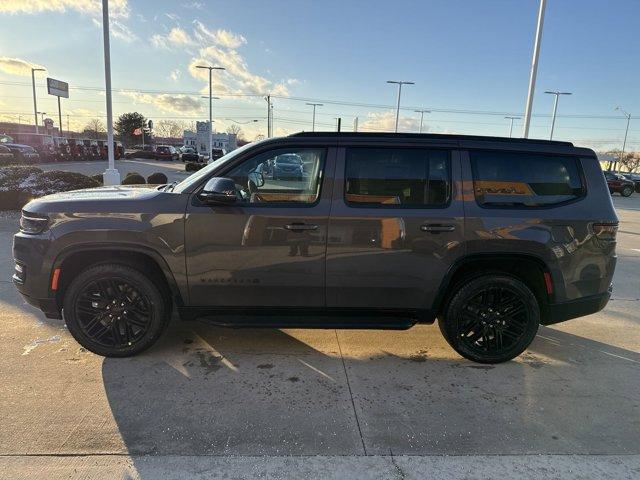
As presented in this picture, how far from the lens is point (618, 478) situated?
2.61 m

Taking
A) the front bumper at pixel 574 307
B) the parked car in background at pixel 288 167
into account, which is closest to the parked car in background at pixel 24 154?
the parked car in background at pixel 288 167

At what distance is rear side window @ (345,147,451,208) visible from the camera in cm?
368

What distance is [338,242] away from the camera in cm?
362

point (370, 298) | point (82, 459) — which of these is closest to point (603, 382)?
point (370, 298)

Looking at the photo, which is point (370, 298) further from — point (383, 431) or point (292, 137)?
point (292, 137)

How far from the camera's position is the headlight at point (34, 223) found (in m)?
3.59

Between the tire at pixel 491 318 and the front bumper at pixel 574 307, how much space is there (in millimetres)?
145

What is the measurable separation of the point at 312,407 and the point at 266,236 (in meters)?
1.33

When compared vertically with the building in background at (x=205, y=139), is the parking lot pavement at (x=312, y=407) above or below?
below

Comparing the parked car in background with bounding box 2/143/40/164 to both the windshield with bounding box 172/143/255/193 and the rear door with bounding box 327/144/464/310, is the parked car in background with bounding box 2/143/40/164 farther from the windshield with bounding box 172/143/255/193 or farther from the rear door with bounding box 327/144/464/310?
the rear door with bounding box 327/144/464/310

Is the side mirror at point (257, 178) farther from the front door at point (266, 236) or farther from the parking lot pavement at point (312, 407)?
the parking lot pavement at point (312, 407)

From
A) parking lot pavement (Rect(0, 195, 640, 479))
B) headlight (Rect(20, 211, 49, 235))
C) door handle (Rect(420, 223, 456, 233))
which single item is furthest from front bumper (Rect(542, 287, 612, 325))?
headlight (Rect(20, 211, 49, 235))

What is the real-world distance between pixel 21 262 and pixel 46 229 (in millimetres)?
369

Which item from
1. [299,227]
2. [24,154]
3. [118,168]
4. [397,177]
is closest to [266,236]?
[299,227]
